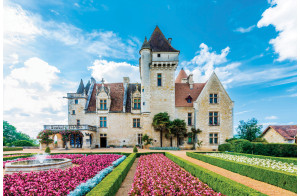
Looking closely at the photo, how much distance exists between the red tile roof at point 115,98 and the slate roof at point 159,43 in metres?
9.63

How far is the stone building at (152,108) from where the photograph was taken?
25.5 metres

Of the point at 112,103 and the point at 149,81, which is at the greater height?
the point at 149,81

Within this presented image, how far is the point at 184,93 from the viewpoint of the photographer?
91.3 ft

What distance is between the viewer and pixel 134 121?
27391 mm

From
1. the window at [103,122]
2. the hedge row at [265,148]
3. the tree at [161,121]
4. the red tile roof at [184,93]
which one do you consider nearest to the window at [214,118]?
the red tile roof at [184,93]

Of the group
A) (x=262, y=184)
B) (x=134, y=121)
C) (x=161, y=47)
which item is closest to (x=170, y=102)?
(x=134, y=121)

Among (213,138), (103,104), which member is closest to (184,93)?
(213,138)

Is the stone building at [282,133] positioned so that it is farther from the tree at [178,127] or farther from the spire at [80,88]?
the spire at [80,88]

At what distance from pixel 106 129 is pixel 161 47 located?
1675 centimetres

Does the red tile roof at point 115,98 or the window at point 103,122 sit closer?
the window at point 103,122

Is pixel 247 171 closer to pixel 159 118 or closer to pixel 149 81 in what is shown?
pixel 159 118

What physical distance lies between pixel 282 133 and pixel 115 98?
100 ft

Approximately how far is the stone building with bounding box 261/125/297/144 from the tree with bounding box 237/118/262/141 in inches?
267

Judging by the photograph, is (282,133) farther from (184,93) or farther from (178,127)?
(178,127)
